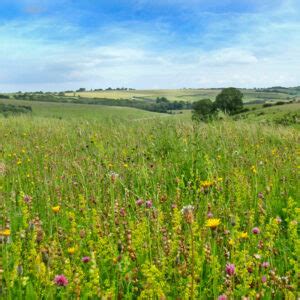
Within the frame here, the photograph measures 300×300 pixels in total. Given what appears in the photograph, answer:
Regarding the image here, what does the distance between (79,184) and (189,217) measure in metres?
2.98

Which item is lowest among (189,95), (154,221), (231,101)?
(231,101)

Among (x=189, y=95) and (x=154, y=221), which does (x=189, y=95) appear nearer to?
(x=189, y=95)

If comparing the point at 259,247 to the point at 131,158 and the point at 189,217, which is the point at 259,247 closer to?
the point at 189,217

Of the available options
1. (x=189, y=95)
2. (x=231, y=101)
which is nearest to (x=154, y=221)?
(x=231, y=101)

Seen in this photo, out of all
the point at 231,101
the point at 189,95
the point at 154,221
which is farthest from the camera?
the point at 189,95

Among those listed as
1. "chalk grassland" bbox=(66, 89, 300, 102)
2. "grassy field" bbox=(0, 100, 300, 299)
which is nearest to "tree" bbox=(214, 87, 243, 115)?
"chalk grassland" bbox=(66, 89, 300, 102)

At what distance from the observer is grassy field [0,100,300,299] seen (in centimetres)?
211

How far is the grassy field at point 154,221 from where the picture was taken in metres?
2.11

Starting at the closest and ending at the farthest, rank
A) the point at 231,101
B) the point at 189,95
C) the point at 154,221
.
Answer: the point at 154,221 → the point at 231,101 → the point at 189,95

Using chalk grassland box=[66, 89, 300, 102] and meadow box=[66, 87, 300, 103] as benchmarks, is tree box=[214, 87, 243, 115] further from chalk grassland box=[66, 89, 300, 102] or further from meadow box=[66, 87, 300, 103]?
chalk grassland box=[66, 89, 300, 102]

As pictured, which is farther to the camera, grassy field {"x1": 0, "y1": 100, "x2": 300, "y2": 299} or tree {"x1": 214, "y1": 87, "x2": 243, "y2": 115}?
tree {"x1": 214, "y1": 87, "x2": 243, "y2": 115}

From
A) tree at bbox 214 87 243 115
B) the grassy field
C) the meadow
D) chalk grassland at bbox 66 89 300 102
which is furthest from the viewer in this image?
chalk grassland at bbox 66 89 300 102

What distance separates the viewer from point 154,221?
2729mm

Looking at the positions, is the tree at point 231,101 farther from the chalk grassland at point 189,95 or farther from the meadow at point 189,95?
the chalk grassland at point 189,95
